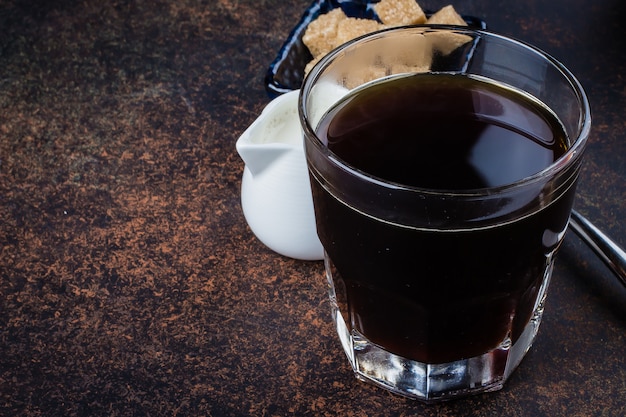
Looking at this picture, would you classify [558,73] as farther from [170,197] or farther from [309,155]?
[170,197]

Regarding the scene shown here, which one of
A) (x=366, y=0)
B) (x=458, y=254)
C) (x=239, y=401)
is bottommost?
(x=239, y=401)

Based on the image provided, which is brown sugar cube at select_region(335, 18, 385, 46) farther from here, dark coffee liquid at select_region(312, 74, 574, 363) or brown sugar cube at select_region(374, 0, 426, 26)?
dark coffee liquid at select_region(312, 74, 574, 363)

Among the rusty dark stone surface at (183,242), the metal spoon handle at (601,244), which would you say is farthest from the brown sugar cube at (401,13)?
the metal spoon handle at (601,244)

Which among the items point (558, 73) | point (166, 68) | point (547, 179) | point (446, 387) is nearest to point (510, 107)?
point (558, 73)

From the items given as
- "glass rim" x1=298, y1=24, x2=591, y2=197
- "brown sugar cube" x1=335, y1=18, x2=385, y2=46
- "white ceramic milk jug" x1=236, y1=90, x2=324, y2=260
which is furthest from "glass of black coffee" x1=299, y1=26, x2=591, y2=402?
"brown sugar cube" x1=335, y1=18, x2=385, y2=46

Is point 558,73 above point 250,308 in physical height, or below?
above

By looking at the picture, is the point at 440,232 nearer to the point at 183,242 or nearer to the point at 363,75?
the point at 363,75

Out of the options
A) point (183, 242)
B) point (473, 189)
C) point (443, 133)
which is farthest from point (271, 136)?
point (473, 189)
